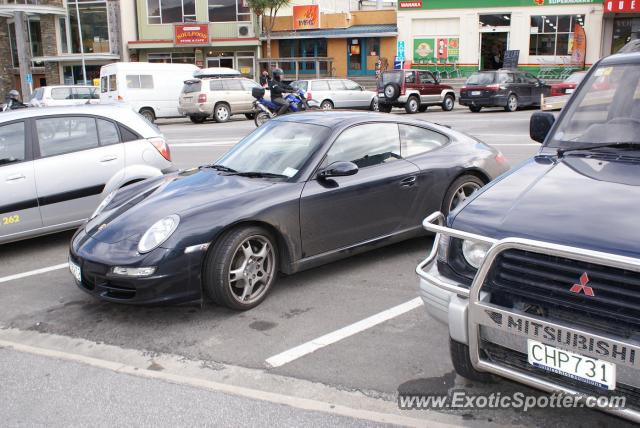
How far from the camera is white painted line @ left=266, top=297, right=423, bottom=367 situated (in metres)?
4.02

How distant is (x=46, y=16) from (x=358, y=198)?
42.8 metres

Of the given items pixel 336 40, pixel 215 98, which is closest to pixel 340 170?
pixel 215 98

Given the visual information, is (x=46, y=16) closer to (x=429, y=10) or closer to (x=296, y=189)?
(x=429, y=10)

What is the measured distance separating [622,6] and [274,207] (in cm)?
3426

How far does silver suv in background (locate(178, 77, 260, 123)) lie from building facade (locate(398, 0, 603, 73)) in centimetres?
1656

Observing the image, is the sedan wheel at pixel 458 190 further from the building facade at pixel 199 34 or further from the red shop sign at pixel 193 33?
the red shop sign at pixel 193 33

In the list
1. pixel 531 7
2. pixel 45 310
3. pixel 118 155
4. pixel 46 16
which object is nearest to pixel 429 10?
pixel 531 7

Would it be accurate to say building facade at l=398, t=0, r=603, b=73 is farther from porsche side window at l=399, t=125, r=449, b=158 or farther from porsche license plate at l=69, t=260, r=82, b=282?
porsche license plate at l=69, t=260, r=82, b=282

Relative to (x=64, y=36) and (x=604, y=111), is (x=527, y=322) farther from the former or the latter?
(x=64, y=36)

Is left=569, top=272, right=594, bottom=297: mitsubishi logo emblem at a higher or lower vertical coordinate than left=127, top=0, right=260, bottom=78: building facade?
lower

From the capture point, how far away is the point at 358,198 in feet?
17.5

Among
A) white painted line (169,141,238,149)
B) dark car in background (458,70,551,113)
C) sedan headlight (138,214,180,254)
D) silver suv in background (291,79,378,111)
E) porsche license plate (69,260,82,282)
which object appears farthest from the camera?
silver suv in background (291,79,378,111)

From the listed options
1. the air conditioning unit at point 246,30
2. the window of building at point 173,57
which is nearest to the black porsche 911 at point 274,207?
the air conditioning unit at point 246,30

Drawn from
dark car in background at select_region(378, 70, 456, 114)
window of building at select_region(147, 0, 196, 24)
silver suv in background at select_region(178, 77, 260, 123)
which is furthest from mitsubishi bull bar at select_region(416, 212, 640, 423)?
window of building at select_region(147, 0, 196, 24)
